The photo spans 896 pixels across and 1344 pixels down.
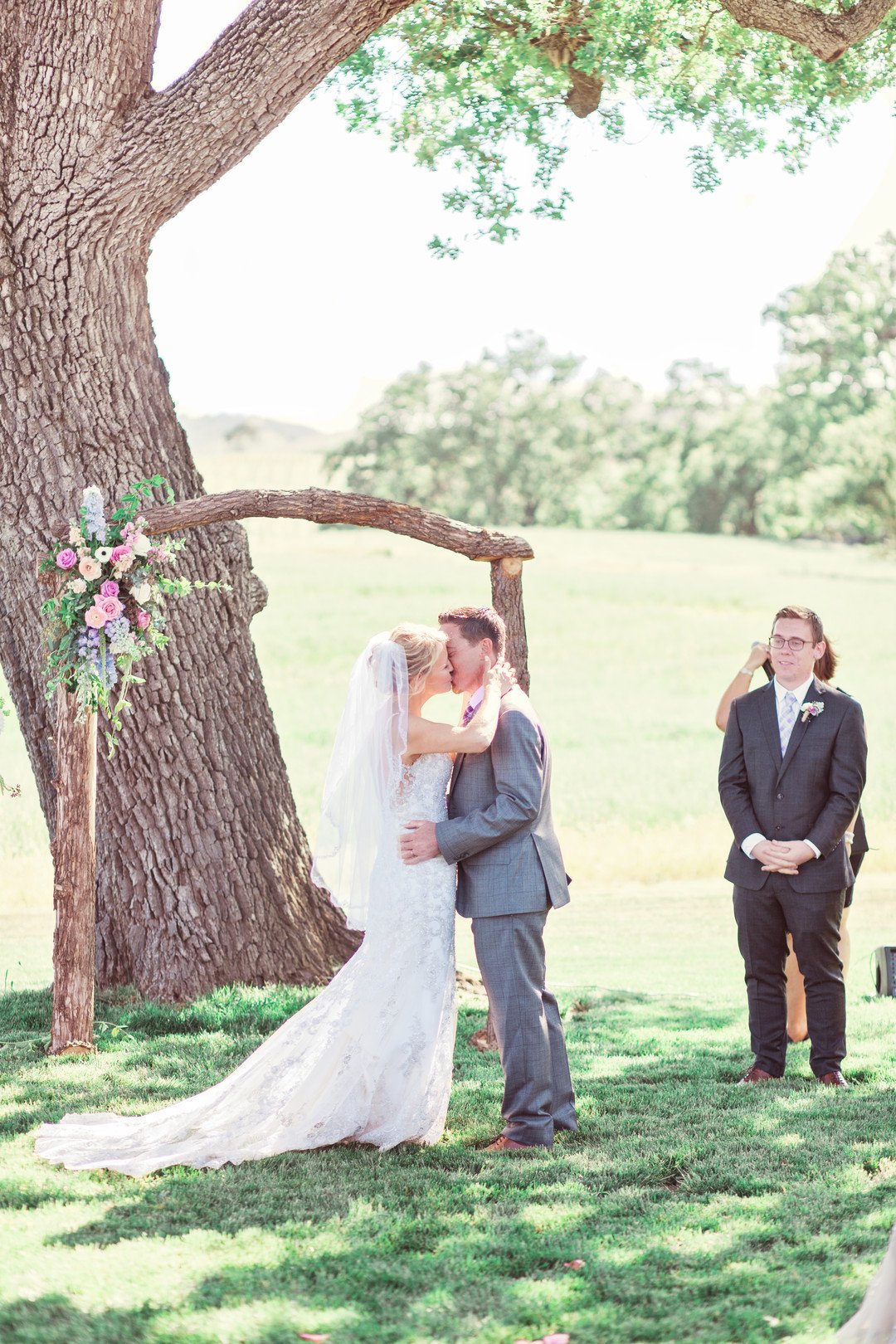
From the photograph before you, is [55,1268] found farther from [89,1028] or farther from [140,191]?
[140,191]

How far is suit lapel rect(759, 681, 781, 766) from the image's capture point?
→ 228 inches

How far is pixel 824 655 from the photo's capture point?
6.16m

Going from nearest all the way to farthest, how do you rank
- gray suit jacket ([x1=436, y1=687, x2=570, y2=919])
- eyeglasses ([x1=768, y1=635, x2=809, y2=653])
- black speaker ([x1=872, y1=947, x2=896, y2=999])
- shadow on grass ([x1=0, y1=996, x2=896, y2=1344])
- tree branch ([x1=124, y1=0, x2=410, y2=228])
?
shadow on grass ([x1=0, y1=996, x2=896, y2=1344])
gray suit jacket ([x1=436, y1=687, x2=570, y2=919])
eyeglasses ([x1=768, y1=635, x2=809, y2=653])
tree branch ([x1=124, y1=0, x2=410, y2=228])
black speaker ([x1=872, y1=947, x2=896, y2=999])

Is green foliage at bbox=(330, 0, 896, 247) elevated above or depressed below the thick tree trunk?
above

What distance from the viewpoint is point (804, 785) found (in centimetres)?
571

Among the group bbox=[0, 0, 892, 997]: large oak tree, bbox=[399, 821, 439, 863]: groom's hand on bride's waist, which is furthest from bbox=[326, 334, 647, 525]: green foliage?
bbox=[399, 821, 439, 863]: groom's hand on bride's waist

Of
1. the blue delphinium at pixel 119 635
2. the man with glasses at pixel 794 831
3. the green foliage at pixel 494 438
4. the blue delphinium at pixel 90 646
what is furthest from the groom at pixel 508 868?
the green foliage at pixel 494 438

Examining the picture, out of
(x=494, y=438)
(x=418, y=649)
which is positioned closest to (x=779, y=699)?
(x=418, y=649)

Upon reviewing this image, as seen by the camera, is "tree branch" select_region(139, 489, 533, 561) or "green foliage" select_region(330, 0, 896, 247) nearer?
"tree branch" select_region(139, 489, 533, 561)

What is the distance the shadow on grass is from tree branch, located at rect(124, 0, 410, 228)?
434 cm

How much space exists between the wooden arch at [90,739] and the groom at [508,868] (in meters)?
1.18

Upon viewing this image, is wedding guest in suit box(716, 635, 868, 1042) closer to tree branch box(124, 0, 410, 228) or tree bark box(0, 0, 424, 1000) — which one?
tree bark box(0, 0, 424, 1000)

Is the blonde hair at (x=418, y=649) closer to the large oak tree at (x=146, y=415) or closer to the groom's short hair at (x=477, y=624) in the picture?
the groom's short hair at (x=477, y=624)

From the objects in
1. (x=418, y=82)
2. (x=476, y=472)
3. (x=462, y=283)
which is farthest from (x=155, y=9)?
(x=462, y=283)
